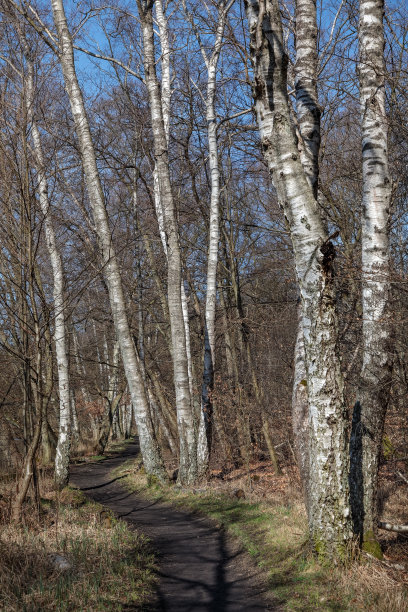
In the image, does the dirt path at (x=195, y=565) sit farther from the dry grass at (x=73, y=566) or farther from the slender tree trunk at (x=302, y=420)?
the slender tree trunk at (x=302, y=420)

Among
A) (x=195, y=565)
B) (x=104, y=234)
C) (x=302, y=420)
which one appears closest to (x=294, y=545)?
(x=195, y=565)

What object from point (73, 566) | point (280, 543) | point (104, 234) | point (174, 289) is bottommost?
point (280, 543)

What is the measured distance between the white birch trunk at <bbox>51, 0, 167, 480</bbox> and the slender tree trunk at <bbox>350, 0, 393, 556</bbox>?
23.0ft

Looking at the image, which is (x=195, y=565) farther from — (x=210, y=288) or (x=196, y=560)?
A: (x=210, y=288)

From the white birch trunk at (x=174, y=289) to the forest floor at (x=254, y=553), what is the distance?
0.77 m

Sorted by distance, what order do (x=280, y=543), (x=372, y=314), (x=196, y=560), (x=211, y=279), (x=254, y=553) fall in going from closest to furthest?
(x=372, y=314), (x=280, y=543), (x=254, y=553), (x=196, y=560), (x=211, y=279)

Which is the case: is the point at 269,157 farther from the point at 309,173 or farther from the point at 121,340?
the point at 121,340

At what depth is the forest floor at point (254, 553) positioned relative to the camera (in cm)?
484

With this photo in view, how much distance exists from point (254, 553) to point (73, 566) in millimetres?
2233

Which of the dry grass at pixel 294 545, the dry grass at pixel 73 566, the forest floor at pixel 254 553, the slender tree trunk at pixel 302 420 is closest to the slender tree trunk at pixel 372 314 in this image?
the forest floor at pixel 254 553

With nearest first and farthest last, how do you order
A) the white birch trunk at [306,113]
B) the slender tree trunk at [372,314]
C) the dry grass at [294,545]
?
the dry grass at [294,545], the slender tree trunk at [372,314], the white birch trunk at [306,113]

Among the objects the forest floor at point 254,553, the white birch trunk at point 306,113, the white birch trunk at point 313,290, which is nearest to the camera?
the forest floor at point 254,553

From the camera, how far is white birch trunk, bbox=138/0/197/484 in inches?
453

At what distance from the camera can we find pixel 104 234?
11.9m
